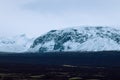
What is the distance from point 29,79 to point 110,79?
881 inches

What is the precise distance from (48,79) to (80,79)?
363 inches

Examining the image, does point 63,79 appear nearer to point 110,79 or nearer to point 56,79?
point 56,79

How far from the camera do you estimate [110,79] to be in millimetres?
109562

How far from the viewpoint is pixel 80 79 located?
111m

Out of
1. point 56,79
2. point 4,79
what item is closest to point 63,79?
point 56,79

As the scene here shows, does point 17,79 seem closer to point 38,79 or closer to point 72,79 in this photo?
point 38,79

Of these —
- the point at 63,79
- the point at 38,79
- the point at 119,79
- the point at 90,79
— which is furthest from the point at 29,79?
the point at 119,79

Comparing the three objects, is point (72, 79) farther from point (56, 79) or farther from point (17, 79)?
point (17, 79)

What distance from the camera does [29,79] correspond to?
108438 mm

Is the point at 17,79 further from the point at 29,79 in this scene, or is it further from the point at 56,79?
the point at 56,79

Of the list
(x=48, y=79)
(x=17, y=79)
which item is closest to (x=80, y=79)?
(x=48, y=79)

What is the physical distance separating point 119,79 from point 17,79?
27864 millimetres

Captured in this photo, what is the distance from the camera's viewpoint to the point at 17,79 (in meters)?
107

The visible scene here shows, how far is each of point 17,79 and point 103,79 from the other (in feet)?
78.6
